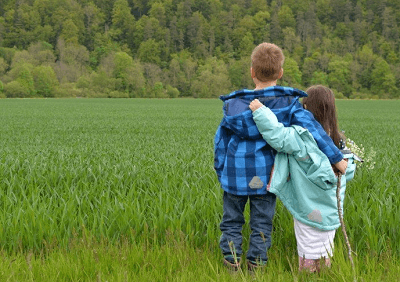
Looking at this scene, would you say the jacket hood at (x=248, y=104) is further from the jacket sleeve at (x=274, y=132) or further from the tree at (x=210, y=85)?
the tree at (x=210, y=85)

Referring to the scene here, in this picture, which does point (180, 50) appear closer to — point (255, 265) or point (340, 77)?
point (340, 77)

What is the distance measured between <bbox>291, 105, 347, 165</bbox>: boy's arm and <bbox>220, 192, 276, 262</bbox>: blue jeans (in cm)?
50

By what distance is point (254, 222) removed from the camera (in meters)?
2.93

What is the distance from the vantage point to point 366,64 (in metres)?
139

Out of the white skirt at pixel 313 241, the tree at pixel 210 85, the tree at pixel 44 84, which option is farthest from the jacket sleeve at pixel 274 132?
the tree at pixel 210 85

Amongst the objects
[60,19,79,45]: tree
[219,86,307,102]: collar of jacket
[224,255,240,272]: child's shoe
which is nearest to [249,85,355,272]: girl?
[219,86,307,102]: collar of jacket

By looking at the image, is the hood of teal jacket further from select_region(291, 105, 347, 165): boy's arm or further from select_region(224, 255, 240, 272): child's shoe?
select_region(224, 255, 240, 272): child's shoe

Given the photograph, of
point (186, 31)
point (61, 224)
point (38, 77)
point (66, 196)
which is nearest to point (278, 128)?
point (61, 224)

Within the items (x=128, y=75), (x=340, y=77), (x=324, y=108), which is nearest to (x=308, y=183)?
(x=324, y=108)

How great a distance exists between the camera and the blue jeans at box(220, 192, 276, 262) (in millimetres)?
2898

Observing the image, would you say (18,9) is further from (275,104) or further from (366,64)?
(275,104)

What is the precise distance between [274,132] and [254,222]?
0.71 meters

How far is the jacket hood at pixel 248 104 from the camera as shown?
2.78 m

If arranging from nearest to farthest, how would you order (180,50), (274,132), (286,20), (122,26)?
(274,132) → (180,50) → (122,26) → (286,20)
